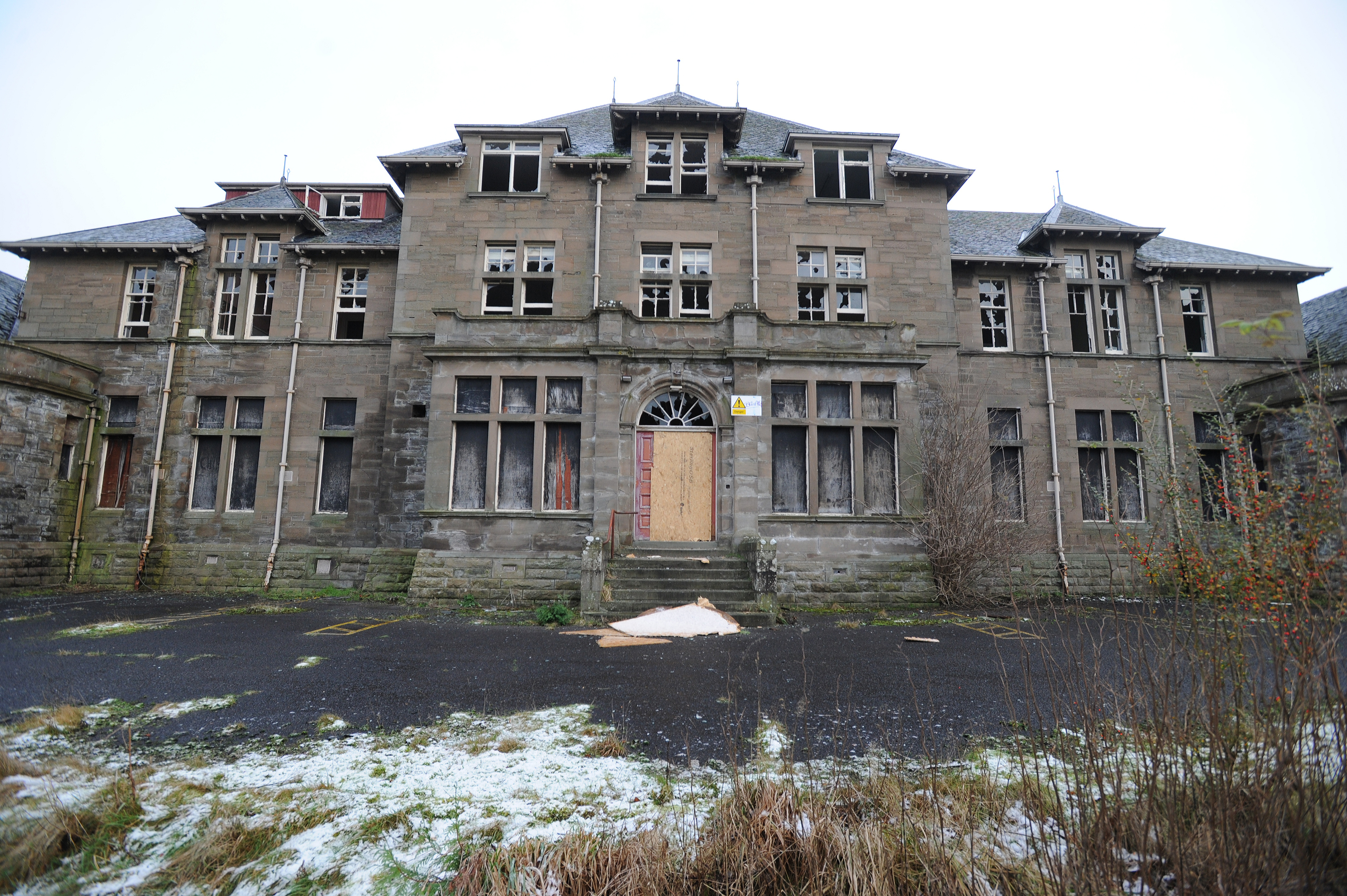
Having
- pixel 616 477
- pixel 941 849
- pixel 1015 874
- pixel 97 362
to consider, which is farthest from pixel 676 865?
pixel 97 362

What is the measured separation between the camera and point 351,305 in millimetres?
16172

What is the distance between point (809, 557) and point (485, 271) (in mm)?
10033

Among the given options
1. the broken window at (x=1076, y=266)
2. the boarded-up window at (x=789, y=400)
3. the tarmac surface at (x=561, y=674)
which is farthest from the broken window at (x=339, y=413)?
the broken window at (x=1076, y=266)

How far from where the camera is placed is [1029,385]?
1595 cm

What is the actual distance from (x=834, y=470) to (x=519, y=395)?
6841 mm

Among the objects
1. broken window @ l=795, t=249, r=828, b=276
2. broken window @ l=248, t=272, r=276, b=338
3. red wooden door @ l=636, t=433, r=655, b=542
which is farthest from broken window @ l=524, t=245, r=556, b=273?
broken window @ l=248, t=272, r=276, b=338

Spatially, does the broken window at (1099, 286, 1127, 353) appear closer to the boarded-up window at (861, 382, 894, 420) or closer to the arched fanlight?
the boarded-up window at (861, 382, 894, 420)

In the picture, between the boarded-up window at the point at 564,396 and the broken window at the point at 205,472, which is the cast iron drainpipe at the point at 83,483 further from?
the boarded-up window at the point at 564,396

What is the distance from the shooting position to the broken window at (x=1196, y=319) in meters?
16.5

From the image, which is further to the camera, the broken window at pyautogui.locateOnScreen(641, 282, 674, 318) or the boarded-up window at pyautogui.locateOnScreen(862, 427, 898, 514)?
the broken window at pyautogui.locateOnScreen(641, 282, 674, 318)

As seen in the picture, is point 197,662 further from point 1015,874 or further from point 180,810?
point 1015,874

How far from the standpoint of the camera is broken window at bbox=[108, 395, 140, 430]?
15.8m

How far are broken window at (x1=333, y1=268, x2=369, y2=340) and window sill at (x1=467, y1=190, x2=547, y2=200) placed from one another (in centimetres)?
361

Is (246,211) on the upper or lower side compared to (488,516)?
upper
